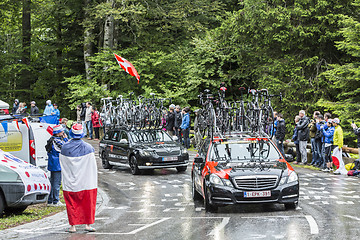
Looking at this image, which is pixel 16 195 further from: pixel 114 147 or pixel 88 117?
pixel 88 117

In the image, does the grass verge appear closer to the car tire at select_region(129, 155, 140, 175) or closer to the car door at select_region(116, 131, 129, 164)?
the car tire at select_region(129, 155, 140, 175)

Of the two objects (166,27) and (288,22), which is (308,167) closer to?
(288,22)

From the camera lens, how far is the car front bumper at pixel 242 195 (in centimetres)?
1230

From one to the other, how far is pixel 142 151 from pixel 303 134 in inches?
262

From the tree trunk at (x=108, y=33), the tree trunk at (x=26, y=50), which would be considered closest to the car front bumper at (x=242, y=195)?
the tree trunk at (x=108, y=33)

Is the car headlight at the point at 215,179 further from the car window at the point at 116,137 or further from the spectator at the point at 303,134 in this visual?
the spectator at the point at 303,134

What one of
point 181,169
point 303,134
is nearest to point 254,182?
point 181,169

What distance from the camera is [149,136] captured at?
2205cm

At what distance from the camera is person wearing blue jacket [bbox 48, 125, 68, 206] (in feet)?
45.1

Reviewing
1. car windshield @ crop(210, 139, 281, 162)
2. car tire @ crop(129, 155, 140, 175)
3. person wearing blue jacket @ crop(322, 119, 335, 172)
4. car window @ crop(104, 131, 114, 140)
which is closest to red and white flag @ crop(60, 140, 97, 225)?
car windshield @ crop(210, 139, 281, 162)

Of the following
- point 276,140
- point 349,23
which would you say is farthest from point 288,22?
point 276,140

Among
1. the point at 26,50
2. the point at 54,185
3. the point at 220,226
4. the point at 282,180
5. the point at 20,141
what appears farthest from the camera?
the point at 26,50

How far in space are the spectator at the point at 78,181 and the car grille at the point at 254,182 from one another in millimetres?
3262

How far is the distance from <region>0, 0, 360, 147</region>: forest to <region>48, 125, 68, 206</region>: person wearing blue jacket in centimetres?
1472
